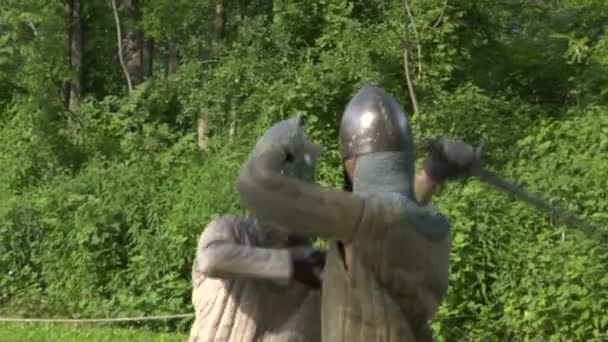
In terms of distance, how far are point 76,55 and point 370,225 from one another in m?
18.7

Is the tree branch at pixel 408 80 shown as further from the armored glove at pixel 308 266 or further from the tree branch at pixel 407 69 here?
the armored glove at pixel 308 266

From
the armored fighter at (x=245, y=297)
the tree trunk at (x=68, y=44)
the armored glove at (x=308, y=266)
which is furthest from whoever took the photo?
the tree trunk at (x=68, y=44)

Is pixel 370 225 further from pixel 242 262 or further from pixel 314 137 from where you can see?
pixel 314 137

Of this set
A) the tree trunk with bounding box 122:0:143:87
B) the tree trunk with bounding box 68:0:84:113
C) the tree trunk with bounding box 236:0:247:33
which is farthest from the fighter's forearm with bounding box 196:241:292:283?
the tree trunk with bounding box 122:0:143:87

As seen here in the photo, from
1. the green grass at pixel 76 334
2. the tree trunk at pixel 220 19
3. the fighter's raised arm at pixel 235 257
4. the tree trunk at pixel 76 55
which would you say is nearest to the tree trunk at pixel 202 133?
the tree trunk at pixel 220 19

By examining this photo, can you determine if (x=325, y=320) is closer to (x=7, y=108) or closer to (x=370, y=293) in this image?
(x=370, y=293)

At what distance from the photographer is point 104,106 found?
1978cm

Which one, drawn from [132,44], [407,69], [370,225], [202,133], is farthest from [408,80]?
[370,225]

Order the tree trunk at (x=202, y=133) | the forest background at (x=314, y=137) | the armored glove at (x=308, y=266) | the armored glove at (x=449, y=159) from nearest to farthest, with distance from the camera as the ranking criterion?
the armored glove at (x=449, y=159) → the armored glove at (x=308, y=266) → the forest background at (x=314, y=137) → the tree trunk at (x=202, y=133)

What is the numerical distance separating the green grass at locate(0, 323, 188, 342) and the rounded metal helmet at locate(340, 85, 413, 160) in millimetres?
8920

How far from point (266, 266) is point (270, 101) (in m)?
11.4

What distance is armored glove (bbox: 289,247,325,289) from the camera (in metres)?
4.06

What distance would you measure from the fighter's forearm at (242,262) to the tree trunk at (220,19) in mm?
15201

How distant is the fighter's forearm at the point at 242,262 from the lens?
4223 millimetres
